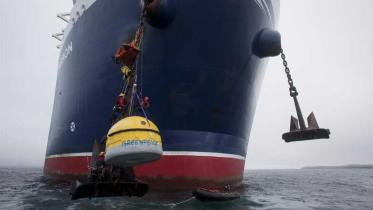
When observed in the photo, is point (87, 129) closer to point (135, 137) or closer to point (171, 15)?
point (171, 15)

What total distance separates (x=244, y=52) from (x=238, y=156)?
381 centimetres

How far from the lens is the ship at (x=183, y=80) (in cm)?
948

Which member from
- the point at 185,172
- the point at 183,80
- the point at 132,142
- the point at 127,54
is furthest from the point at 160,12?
the point at 132,142

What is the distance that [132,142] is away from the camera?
16.8 feet

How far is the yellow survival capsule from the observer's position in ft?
16.8

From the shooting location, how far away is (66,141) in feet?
41.0

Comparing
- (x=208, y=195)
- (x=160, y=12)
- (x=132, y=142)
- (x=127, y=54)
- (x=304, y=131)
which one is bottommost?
(x=208, y=195)

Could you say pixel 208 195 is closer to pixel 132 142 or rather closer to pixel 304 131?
pixel 304 131

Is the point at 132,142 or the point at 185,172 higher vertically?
the point at 132,142

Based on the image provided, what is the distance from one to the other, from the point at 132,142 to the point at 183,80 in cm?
473

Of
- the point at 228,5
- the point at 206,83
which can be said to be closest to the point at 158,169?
the point at 206,83

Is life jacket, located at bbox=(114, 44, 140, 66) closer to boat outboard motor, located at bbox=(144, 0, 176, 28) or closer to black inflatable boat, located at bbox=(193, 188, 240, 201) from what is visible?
boat outboard motor, located at bbox=(144, 0, 176, 28)

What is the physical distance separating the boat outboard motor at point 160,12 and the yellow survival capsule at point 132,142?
4413mm

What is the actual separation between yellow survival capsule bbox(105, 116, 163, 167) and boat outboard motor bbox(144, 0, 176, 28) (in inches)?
174
